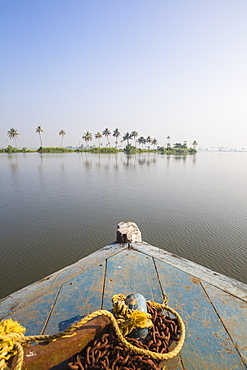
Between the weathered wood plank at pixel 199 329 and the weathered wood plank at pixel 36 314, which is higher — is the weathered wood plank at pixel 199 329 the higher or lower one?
the lower one

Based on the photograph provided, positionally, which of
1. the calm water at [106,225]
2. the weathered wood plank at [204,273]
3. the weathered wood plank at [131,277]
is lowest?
the calm water at [106,225]

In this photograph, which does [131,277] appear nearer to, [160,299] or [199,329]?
[160,299]

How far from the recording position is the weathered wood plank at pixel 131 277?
2.73m

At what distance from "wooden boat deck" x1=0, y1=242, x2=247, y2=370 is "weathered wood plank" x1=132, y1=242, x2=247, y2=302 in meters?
0.02

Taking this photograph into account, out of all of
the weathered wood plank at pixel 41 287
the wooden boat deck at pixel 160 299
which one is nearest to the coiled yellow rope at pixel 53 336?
the wooden boat deck at pixel 160 299

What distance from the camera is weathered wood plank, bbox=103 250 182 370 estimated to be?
273cm

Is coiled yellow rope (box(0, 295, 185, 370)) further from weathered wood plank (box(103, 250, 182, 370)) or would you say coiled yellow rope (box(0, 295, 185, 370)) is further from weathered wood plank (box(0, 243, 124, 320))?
weathered wood plank (box(0, 243, 124, 320))

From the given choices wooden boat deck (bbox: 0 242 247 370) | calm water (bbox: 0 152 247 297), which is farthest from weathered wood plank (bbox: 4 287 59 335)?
calm water (bbox: 0 152 247 297)

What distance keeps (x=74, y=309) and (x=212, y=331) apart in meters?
1.67

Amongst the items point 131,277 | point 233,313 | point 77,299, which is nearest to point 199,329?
point 233,313

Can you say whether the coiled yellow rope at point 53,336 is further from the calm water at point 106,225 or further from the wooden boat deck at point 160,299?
the calm water at point 106,225

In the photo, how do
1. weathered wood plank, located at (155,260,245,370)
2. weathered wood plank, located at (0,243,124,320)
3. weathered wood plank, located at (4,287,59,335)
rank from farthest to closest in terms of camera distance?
weathered wood plank, located at (0,243,124,320), weathered wood plank, located at (4,287,59,335), weathered wood plank, located at (155,260,245,370)

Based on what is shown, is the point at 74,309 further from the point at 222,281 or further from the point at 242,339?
the point at 222,281

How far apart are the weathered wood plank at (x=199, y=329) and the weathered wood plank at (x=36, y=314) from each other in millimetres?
1601
